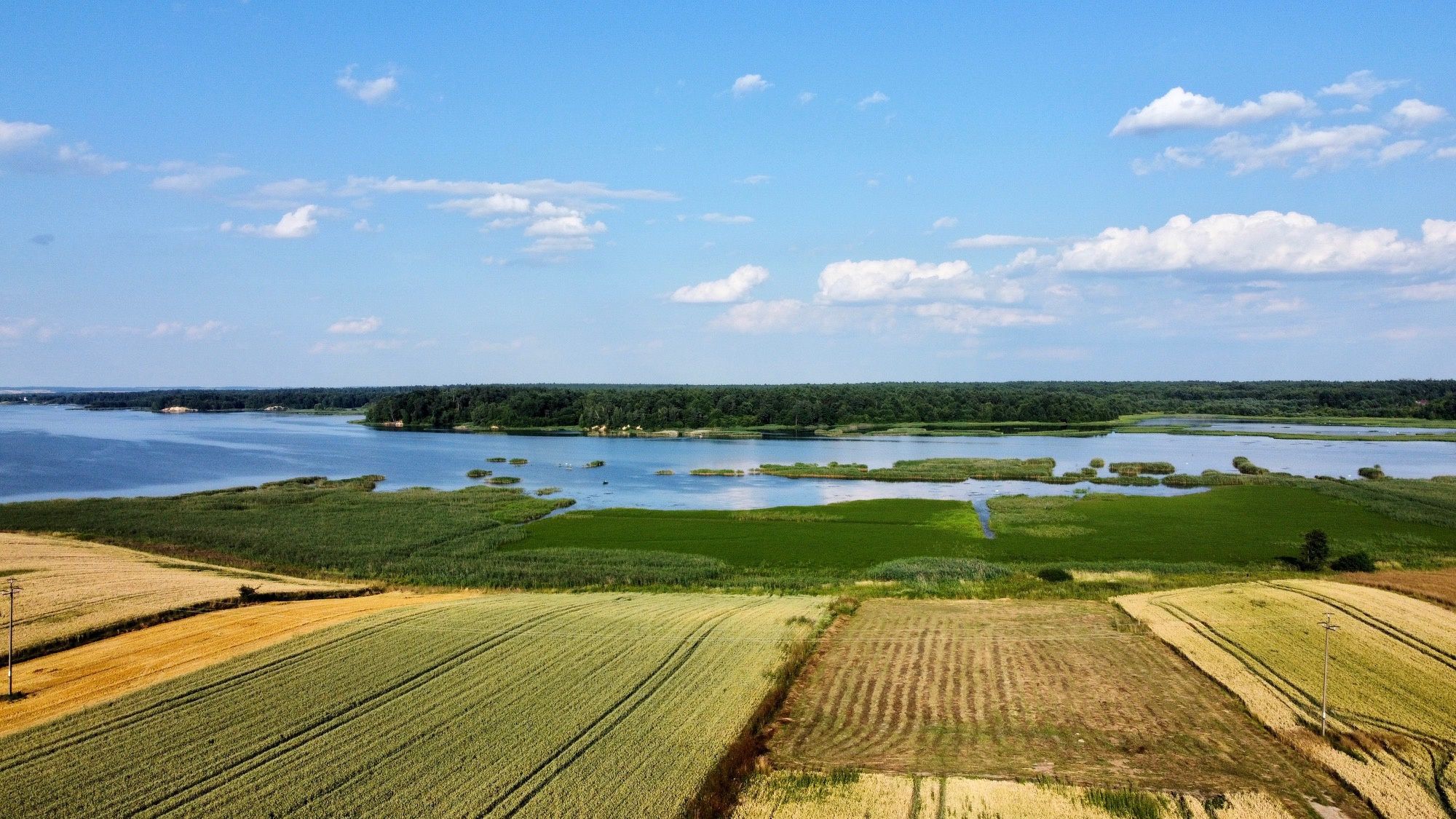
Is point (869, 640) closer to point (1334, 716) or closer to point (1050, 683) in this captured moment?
point (1050, 683)

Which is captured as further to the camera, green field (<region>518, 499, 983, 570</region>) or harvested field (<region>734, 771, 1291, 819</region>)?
green field (<region>518, 499, 983, 570</region>)

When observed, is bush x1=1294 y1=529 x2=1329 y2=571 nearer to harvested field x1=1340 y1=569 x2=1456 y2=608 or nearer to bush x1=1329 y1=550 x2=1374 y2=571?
A: bush x1=1329 y1=550 x2=1374 y2=571

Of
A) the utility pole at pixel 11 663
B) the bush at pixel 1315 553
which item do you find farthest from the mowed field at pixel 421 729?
the bush at pixel 1315 553

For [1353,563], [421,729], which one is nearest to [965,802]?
[421,729]

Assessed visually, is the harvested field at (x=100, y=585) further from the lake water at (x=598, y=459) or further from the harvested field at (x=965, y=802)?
the lake water at (x=598, y=459)

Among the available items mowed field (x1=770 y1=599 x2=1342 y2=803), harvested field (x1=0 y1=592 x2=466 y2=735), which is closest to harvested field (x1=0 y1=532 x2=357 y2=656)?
harvested field (x1=0 y1=592 x2=466 y2=735)

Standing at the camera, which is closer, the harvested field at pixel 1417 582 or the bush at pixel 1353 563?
the harvested field at pixel 1417 582
